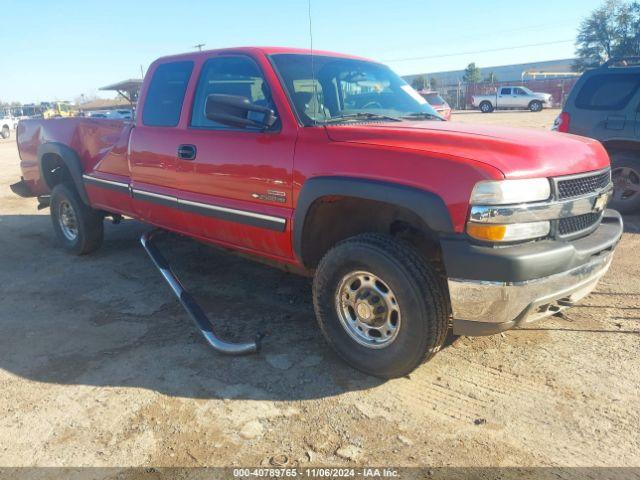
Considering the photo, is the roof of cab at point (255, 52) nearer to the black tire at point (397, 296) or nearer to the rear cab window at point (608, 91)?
the black tire at point (397, 296)

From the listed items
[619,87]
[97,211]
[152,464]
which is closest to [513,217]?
[152,464]

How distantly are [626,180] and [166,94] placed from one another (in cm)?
585

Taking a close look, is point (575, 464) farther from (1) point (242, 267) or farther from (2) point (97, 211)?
(2) point (97, 211)

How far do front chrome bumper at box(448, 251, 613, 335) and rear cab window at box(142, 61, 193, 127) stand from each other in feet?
9.03

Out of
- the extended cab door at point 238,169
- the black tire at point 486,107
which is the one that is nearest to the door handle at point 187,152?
the extended cab door at point 238,169

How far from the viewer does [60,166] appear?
19.3 feet

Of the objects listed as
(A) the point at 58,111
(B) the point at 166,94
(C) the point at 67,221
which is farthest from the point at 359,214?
(A) the point at 58,111

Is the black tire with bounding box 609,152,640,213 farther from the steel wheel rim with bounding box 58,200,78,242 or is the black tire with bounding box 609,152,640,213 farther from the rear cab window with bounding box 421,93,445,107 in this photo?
the rear cab window with bounding box 421,93,445,107

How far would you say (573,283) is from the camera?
2730 millimetres

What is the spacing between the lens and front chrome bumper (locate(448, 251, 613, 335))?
8.30ft

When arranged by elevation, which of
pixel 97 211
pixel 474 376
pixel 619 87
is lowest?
pixel 474 376

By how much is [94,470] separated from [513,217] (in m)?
2.34

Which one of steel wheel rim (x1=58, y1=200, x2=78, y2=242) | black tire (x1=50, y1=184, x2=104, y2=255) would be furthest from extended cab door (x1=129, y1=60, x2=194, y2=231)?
steel wheel rim (x1=58, y1=200, x2=78, y2=242)

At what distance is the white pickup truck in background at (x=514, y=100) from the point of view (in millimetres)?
35969
